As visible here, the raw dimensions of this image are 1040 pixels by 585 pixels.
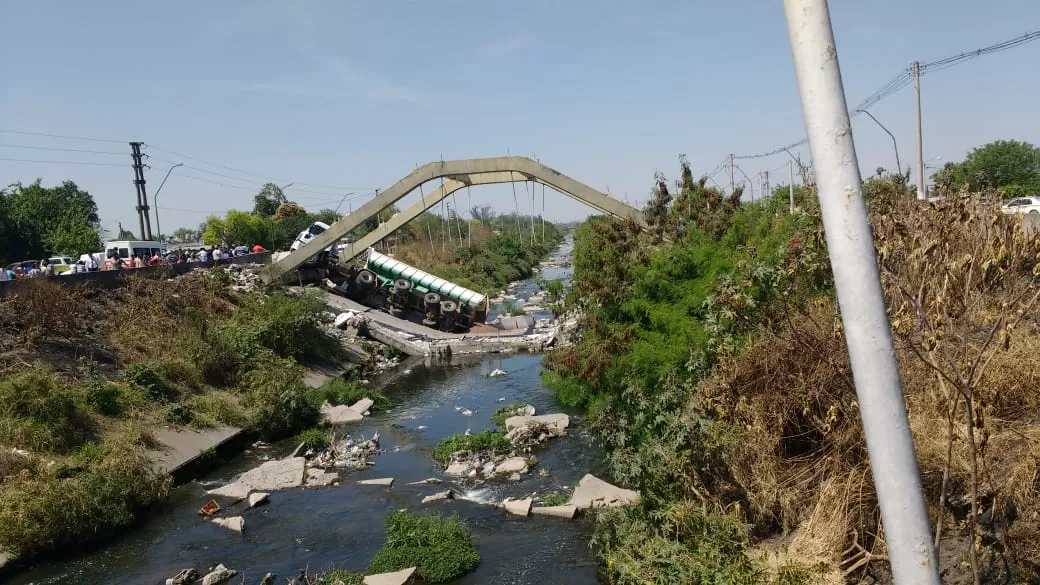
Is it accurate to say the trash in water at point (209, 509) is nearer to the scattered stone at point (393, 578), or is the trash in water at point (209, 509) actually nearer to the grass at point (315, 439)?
the grass at point (315, 439)

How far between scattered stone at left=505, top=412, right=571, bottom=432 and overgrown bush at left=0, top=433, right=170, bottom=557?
23.3 feet

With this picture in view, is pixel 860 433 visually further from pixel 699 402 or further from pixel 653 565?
pixel 653 565

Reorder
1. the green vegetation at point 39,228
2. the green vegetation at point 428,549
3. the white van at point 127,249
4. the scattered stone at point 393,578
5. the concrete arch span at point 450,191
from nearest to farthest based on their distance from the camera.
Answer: the scattered stone at point 393,578, the green vegetation at point 428,549, the concrete arch span at point 450,191, the white van at point 127,249, the green vegetation at point 39,228

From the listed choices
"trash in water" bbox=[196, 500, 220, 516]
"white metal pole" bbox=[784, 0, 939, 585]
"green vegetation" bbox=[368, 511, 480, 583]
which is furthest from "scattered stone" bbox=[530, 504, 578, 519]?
"white metal pole" bbox=[784, 0, 939, 585]

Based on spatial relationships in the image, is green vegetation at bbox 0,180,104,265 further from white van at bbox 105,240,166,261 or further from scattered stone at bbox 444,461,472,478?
scattered stone at bbox 444,461,472,478

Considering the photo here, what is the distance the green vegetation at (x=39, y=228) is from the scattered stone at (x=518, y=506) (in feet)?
123

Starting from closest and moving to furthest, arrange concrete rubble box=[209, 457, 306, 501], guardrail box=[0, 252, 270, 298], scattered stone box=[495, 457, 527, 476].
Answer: concrete rubble box=[209, 457, 306, 501] → scattered stone box=[495, 457, 527, 476] → guardrail box=[0, 252, 270, 298]

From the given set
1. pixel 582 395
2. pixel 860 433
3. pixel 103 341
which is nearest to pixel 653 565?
pixel 860 433

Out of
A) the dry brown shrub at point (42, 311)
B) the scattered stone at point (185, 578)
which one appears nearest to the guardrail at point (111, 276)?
the dry brown shrub at point (42, 311)

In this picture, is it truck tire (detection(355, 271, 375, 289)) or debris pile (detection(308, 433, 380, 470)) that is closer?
debris pile (detection(308, 433, 380, 470))

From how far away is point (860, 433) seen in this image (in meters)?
7.02

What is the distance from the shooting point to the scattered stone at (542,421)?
16156 mm

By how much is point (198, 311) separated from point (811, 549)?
62.3 ft

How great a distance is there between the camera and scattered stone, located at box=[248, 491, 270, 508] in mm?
12635
